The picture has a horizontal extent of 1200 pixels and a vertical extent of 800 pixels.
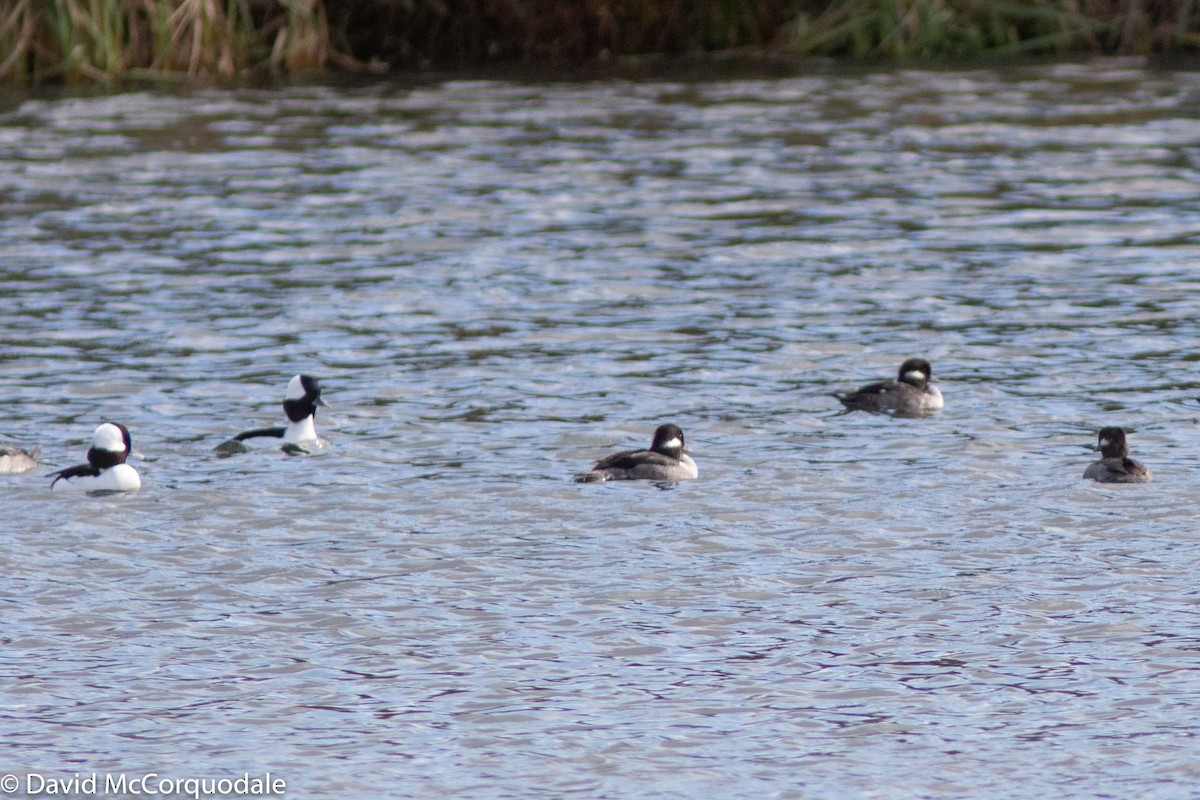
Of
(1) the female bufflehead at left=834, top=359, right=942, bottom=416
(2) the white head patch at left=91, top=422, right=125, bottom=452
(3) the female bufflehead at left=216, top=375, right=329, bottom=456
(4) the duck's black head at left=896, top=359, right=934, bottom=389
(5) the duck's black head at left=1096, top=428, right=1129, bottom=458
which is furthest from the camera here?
(4) the duck's black head at left=896, top=359, right=934, bottom=389

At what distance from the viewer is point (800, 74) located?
112 feet

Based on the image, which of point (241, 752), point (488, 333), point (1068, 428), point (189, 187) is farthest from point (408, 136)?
point (241, 752)

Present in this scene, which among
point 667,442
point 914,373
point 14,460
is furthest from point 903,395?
point 14,460

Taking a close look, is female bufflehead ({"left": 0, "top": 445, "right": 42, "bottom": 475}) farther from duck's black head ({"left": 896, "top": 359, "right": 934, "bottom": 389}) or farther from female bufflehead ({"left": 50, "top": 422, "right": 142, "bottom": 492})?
duck's black head ({"left": 896, "top": 359, "right": 934, "bottom": 389})

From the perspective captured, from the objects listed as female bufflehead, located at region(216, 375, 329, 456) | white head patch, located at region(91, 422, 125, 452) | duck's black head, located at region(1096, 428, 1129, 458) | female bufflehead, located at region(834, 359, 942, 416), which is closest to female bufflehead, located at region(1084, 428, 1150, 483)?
duck's black head, located at region(1096, 428, 1129, 458)

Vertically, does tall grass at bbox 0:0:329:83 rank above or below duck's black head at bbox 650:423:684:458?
above

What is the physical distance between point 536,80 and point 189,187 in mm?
10460

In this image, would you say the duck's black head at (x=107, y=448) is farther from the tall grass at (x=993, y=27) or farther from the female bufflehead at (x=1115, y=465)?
the tall grass at (x=993, y=27)

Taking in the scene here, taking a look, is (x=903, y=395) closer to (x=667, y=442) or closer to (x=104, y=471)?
(x=667, y=442)

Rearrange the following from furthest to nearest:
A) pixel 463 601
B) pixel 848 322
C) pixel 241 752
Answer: pixel 848 322, pixel 463 601, pixel 241 752

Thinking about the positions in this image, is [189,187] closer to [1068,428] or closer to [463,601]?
[1068,428]

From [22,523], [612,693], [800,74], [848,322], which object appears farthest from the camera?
[800,74]

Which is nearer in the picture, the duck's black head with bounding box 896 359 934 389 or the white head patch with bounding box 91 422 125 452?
the white head patch with bounding box 91 422 125 452

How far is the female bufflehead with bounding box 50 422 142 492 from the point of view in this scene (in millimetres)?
12726
